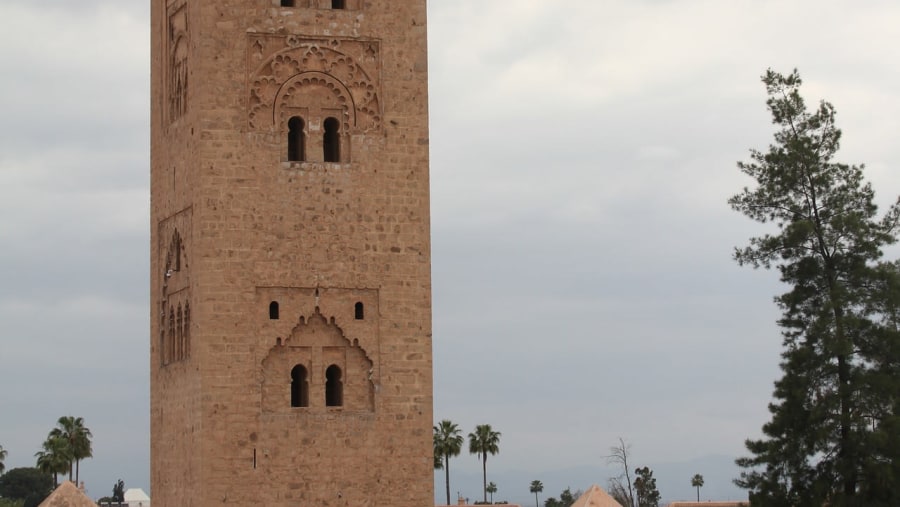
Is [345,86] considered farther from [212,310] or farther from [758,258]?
[758,258]

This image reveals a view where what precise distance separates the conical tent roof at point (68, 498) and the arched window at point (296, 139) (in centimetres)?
1495

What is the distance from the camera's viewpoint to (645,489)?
60.1 metres

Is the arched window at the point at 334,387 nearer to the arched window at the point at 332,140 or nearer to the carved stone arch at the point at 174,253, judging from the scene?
the carved stone arch at the point at 174,253

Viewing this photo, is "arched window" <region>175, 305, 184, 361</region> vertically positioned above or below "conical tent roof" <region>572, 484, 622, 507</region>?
above

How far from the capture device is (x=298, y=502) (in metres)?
22.7

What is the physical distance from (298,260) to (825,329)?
293 inches

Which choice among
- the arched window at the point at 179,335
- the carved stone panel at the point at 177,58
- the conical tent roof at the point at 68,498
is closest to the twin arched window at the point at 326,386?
the arched window at the point at 179,335

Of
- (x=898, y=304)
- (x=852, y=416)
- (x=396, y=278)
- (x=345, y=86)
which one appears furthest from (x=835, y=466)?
(x=345, y=86)

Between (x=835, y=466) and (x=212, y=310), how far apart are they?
8870mm

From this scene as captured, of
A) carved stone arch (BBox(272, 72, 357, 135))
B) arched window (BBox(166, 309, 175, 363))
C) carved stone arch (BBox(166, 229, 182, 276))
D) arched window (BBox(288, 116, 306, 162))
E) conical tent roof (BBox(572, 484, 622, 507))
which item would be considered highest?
carved stone arch (BBox(272, 72, 357, 135))

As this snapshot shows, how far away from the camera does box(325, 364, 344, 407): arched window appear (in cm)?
2341

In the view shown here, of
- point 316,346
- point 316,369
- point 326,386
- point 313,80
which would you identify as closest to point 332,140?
point 313,80

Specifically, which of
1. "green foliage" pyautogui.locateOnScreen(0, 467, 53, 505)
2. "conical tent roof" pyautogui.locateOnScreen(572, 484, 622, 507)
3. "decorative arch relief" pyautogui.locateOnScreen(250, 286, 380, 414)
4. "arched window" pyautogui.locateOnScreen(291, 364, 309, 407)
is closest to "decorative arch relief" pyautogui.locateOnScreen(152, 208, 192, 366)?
"decorative arch relief" pyautogui.locateOnScreen(250, 286, 380, 414)

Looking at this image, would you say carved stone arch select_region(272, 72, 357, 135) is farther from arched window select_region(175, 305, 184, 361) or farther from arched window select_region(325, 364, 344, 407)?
arched window select_region(325, 364, 344, 407)
